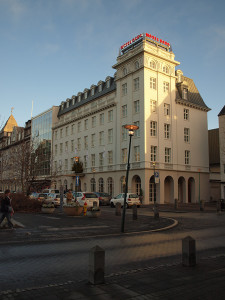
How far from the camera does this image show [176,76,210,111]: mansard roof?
45938 mm

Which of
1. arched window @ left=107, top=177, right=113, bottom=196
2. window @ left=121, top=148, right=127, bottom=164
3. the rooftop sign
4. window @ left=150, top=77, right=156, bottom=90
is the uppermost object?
the rooftop sign

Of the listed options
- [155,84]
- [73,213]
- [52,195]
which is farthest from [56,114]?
[73,213]

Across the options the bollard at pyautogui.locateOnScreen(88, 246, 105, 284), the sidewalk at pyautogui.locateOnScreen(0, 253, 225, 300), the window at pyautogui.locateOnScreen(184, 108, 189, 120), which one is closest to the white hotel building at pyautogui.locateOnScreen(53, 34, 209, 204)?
the window at pyautogui.locateOnScreen(184, 108, 189, 120)

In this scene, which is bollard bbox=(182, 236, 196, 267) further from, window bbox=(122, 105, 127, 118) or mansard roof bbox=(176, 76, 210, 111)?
mansard roof bbox=(176, 76, 210, 111)

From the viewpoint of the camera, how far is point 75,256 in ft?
26.6

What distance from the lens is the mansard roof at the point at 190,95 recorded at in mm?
45938

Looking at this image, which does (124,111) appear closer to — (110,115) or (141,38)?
(110,115)

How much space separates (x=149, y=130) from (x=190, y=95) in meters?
12.4

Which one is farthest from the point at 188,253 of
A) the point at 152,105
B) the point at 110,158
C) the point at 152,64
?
the point at 110,158

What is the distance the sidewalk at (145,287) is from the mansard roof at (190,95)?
4064 centimetres

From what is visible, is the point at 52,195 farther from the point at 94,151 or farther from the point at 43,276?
the point at 43,276

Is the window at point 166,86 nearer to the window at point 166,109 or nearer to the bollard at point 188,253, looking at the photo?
the window at point 166,109

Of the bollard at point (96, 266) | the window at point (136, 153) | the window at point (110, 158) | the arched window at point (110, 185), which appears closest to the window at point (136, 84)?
the window at point (136, 153)

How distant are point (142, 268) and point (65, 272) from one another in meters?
1.73
